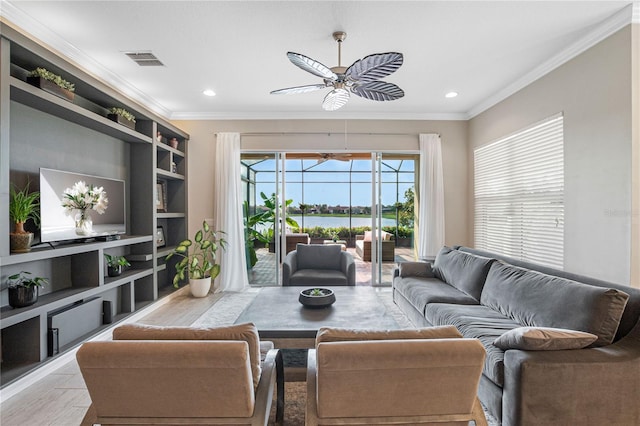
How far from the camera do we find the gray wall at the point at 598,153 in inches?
101

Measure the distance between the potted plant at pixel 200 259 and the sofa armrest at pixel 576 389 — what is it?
4.19 meters

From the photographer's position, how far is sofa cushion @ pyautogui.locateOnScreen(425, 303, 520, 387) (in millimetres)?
1785

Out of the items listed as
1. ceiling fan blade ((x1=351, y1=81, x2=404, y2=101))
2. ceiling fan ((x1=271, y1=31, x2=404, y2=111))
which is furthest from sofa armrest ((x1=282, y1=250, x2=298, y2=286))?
ceiling fan blade ((x1=351, y1=81, x2=404, y2=101))

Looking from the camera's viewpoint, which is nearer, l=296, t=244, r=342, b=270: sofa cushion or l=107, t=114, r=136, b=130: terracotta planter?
l=107, t=114, r=136, b=130: terracotta planter

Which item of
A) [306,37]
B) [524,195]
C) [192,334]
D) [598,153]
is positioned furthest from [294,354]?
[524,195]

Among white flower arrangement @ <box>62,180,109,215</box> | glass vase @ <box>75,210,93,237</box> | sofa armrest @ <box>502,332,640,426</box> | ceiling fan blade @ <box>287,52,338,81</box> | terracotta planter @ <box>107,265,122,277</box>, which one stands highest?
ceiling fan blade @ <box>287,52,338,81</box>

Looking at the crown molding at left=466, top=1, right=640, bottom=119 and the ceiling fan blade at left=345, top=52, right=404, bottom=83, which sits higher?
the crown molding at left=466, top=1, right=640, bottom=119

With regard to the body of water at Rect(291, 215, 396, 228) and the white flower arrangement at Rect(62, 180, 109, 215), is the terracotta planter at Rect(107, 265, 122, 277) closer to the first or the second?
the white flower arrangement at Rect(62, 180, 109, 215)

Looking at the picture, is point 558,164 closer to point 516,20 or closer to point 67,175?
point 516,20

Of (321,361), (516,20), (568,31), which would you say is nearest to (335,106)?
(516,20)

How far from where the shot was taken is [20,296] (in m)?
2.41

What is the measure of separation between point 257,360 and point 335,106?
2344 millimetres

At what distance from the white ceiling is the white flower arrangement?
1334 millimetres

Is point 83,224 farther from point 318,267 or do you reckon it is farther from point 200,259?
point 318,267
